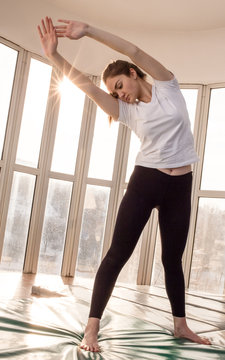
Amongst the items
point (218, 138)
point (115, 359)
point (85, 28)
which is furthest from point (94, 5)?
point (115, 359)

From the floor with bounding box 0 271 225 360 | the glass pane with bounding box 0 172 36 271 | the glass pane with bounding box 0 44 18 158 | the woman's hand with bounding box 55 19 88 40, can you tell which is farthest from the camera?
the glass pane with bounding box 0 172 36 271

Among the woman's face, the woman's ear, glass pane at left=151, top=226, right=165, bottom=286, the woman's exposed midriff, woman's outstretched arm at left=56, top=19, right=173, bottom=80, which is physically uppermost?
woman's outstretched arm at left=56, top=19, right=173, bottom=80

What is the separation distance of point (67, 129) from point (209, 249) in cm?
277

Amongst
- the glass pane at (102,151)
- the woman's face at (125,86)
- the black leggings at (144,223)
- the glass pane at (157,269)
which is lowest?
the glass pane at (157,269)

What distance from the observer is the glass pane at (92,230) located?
623 cm

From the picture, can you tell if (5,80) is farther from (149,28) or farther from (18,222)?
(149,28)

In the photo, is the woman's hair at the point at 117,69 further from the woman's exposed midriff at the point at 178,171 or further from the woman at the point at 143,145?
the woman's exposed midriff at the point at 178,171

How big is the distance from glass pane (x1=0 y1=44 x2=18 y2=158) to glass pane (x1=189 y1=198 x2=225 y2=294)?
9.89 ft

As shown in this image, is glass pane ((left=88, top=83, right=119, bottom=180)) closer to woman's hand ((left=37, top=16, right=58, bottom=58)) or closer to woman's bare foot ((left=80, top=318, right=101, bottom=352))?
woman's hand ((left=37, top=16, right=58, bottom=58))

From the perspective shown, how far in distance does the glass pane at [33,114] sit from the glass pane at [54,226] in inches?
21.8

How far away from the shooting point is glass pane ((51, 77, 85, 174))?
20.0 feet

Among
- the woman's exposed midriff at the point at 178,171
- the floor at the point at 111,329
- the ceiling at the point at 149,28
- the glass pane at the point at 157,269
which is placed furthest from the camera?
the glass pane at the point at 157,269

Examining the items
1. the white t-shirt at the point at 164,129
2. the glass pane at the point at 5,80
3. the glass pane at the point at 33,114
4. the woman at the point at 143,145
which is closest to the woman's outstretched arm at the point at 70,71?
the woman at the point at 143,145

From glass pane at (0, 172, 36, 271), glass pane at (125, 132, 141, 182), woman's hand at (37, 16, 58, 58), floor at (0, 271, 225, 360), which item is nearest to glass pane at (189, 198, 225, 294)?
glass pane at (125, 132, 141, 182)
